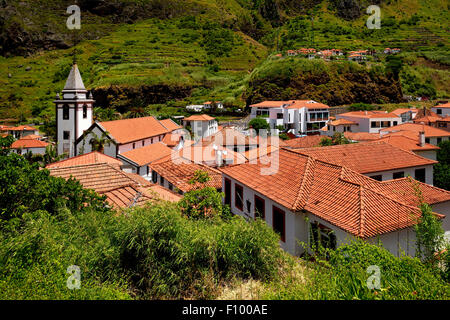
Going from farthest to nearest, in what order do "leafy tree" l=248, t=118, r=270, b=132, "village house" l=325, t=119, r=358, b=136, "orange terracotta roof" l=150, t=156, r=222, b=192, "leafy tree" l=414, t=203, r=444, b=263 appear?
"leafy tree" l=248, t=118, r=270, b=132 < "village house" l=325, t=119, r=358, b=136 < "orange terracotta roof" l=150, t=156, r=222, b=192 < "leafy tree" l=414, t=203, r=444, b=263

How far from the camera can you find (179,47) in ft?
383

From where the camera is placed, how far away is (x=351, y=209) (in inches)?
429

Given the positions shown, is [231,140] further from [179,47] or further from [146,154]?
[179,47]

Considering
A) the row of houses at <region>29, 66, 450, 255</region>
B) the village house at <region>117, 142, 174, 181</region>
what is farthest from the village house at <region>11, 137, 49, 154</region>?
the row of houses at <region>29, 66, 450, 255</region>

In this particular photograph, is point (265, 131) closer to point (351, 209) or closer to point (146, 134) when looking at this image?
point (146, 134)

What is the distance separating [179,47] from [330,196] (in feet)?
374

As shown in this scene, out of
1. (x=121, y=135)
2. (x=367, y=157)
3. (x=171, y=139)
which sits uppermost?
(x=121, y=135)

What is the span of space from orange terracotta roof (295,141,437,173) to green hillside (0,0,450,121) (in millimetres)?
59995

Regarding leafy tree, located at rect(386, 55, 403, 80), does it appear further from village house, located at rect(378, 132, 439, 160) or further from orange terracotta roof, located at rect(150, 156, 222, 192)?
orange terracotta roof, located at rect(150, 156, 222, 192)

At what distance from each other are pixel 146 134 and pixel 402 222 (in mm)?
32866

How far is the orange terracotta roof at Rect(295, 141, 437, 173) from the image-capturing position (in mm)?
18281

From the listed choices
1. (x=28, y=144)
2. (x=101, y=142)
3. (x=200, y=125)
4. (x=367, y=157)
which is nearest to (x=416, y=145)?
(x=367, y=157)

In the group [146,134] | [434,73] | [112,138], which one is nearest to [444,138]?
[146,134]

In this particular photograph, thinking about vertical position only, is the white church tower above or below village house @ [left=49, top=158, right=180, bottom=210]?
above
